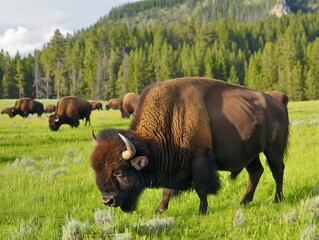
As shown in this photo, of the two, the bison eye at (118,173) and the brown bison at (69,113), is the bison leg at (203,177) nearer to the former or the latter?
the bison eye at (118,173)

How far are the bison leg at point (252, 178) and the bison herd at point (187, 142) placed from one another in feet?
0.05

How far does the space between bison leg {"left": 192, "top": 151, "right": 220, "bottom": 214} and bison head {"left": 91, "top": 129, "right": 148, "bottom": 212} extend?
2.53 ft

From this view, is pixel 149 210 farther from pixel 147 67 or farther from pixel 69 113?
pixel 147 67

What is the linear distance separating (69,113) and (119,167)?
22.5 metres

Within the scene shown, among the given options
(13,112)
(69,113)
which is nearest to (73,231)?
(69,113)

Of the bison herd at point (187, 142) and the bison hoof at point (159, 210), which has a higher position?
the bison herd at point (187, 142)

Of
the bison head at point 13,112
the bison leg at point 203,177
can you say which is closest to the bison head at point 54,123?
the bison head at point 13,112

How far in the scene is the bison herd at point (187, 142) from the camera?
5.33 m

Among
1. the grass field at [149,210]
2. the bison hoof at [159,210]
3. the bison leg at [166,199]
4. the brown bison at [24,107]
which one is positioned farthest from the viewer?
the brown bison at [24,107]

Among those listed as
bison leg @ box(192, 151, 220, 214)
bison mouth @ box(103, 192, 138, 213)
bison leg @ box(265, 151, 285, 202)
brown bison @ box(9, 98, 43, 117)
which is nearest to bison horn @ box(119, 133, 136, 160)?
bison mouth @ box(103, 192, 138, 213)

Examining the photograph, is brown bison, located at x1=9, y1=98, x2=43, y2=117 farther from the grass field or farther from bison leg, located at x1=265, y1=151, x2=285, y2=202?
bison leg, located at x1=265, y1=151, x2=285, y2=202

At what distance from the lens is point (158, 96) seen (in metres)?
6.10

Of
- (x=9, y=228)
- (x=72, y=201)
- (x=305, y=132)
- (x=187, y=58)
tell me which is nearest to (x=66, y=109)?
(x=305, y=132)

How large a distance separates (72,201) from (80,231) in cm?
254
